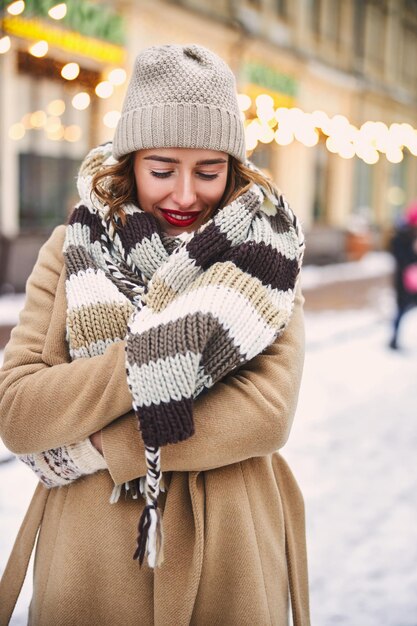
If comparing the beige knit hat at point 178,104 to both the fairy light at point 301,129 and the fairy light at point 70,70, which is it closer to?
the fairy light at point 70,70

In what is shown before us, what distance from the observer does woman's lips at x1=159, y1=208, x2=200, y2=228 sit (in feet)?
5.16

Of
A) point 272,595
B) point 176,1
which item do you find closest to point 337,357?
point 272,595

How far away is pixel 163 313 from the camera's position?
1.35m

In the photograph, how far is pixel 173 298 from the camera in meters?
1.39

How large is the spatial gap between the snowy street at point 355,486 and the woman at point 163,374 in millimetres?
1425

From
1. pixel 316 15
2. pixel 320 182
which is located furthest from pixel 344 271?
pixel 316 15

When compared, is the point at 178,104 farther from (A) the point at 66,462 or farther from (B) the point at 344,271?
(B) the point at 344,271

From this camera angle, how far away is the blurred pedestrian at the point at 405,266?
26.4ft

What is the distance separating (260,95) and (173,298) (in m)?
14.5

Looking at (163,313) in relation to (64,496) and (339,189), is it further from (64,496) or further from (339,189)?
(339,189)

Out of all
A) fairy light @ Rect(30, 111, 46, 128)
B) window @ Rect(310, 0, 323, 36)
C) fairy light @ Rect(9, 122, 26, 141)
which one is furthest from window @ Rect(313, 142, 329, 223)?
fairy light @ Rect(9, 122, 26, 141)

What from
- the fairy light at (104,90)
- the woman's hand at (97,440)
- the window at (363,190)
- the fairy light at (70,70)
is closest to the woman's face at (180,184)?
the woman's hand at (97,440)

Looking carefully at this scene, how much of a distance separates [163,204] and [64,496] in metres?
0.76

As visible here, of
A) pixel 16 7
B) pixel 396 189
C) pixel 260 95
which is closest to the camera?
pixel 16 7
